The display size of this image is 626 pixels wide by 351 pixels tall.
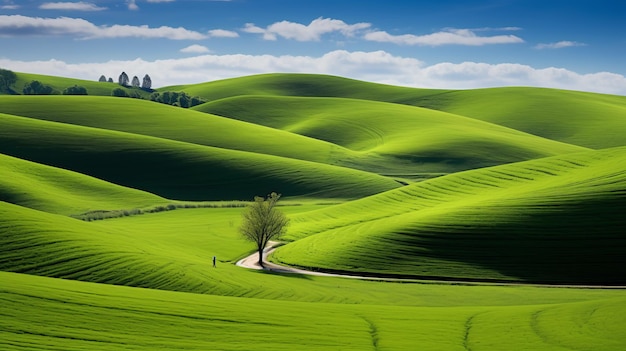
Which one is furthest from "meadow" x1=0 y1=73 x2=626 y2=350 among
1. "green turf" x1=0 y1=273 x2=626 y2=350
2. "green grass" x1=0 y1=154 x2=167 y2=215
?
"green grass" x1=0 y1=154 x2=167 y2=215

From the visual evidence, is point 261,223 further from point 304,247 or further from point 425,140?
point 425,140

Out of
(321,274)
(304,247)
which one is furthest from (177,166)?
(321,274)

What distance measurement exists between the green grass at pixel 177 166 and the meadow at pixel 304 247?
0.40 m

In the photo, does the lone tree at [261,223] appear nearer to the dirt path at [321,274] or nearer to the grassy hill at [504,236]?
the dirt path at [321,274]

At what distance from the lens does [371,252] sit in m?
64.9

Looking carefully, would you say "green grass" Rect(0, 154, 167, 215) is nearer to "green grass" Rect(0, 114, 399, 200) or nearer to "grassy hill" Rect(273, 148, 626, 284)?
"green grass" Rect(0, 114, 399, 200)

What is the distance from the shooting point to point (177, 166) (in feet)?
411

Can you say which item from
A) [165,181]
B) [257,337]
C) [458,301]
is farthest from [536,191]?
[165,181]

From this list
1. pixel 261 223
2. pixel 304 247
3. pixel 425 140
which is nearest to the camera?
pixel 261 223

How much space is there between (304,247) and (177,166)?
60.2 meters

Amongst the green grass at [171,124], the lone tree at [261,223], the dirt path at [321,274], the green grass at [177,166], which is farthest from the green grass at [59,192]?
the green grass at [171,124]

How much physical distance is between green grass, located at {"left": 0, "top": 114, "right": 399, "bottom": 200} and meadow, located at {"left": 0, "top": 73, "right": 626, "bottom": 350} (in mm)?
401

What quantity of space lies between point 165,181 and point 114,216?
2958cm

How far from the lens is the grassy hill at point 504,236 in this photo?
198ft
